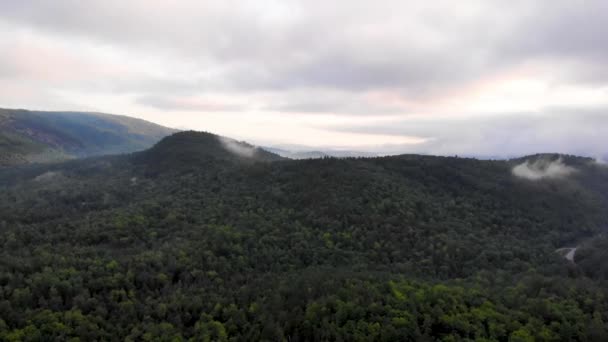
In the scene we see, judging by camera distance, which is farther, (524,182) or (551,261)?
(524,182)

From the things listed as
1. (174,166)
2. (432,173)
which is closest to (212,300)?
(432,173)

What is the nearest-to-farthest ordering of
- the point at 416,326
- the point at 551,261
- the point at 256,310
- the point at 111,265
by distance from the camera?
the point at 416,326
the point at 256,310
the point at 111,265
the point at 551,261

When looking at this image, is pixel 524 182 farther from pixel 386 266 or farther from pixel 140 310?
pixel 140 310

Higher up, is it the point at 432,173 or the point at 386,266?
the point at 432,173

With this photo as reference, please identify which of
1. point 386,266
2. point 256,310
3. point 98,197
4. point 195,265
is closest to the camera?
point 256,310

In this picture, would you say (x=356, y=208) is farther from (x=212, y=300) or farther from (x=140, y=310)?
(x=140, y=310)

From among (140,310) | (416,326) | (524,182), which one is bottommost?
(140,310)
